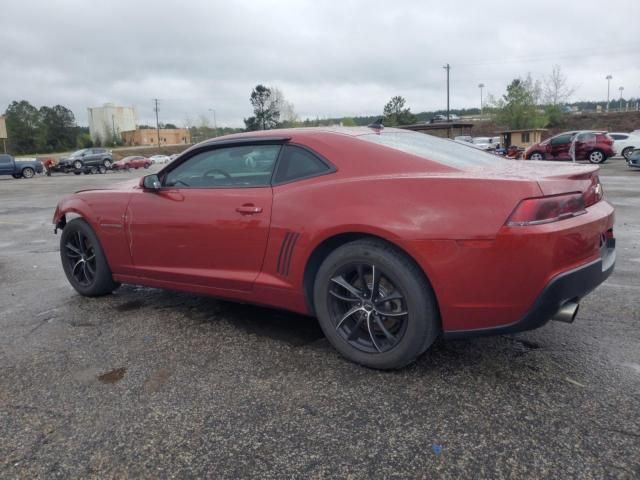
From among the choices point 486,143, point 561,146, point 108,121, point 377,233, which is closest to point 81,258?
point 377,233

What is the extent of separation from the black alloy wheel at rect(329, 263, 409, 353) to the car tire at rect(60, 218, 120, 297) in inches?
91.1

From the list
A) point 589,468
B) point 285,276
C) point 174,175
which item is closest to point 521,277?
point 589,468

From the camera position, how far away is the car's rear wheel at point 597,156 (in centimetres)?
2384

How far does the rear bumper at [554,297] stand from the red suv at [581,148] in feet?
77.9

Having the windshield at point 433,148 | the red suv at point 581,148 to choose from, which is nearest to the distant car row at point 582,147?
the red suv at point 581,148

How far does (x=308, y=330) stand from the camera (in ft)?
12.1

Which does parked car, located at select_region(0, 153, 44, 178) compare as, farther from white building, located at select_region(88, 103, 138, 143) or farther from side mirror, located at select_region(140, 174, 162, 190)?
white building, located at select_region(88, 103, 138, 143)

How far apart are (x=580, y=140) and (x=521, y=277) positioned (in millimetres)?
24106

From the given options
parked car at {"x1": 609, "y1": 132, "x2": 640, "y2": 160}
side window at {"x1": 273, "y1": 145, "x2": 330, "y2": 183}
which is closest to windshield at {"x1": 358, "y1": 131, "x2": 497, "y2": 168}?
side window at {"x1": 273, "y1": 145, "x2": 330, "y2": 183}

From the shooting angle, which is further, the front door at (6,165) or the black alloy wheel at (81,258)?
the front door at (6,165)

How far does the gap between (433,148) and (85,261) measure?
309 cm

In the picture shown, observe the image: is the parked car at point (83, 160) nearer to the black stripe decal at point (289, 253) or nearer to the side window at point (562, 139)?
the side window at point (562, 139)

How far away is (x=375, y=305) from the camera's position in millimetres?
2928

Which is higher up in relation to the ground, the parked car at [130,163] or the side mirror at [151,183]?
the side mirror at [151,183]
